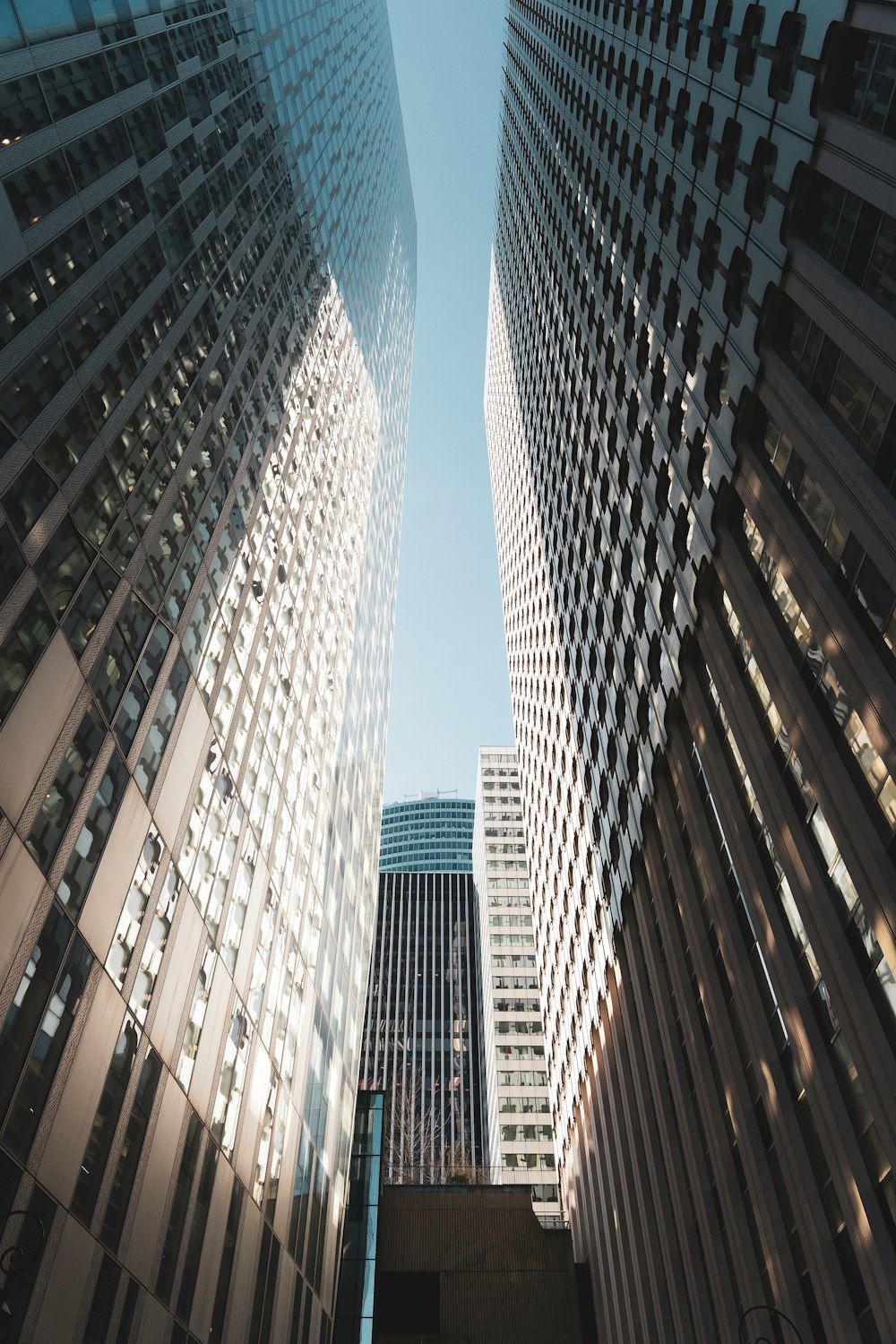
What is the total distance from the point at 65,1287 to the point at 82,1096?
2.98 m

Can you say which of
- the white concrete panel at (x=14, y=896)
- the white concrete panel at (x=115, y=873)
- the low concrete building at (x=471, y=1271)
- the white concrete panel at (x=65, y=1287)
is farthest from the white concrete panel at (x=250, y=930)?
the low concrete building at (x=471, y=1271)

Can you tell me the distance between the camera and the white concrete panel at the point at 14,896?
1457 centimetres

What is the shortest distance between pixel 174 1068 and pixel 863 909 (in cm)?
1672

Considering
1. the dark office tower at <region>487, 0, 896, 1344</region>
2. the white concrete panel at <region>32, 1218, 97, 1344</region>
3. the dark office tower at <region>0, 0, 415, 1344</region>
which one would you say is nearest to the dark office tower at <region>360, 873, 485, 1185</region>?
the dark office tower at <region>487, 0, 896, 1344</region>

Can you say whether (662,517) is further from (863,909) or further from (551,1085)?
(551,1085)

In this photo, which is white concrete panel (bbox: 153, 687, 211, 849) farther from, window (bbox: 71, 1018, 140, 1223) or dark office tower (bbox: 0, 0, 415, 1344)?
window (bbox: 71, 1018, 140, 1223)

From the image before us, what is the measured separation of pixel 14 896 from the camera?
49.0ft

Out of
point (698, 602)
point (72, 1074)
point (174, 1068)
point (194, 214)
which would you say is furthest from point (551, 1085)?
point (194, 214)

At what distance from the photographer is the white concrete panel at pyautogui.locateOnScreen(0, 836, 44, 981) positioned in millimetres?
14570

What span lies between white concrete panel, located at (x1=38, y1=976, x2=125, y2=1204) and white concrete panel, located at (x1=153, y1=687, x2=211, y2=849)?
15.4ft

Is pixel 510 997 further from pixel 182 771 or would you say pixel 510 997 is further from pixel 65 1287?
pixel 65 1287

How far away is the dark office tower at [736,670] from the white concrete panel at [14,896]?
17.4m

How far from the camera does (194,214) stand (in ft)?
104

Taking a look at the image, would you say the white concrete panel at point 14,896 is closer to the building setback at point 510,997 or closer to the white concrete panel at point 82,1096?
the white concrete panel at point 82,1096
